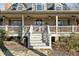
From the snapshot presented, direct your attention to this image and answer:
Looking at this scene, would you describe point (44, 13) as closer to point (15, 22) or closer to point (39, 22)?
point (39, 22)

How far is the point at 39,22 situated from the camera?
19.6 metres

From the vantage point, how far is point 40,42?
46.8ft

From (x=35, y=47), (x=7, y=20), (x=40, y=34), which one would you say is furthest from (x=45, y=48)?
(x=7, y=20)

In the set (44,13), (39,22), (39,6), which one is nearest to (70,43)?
(44,13)

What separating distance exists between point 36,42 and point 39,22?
553 cm

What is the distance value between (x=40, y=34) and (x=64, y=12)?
10.7ft

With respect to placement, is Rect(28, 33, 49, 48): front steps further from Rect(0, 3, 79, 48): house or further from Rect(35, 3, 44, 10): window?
Rect(35, 3, 44, 10): window

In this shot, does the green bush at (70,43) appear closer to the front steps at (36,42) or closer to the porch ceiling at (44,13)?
the front steps at (36,42)

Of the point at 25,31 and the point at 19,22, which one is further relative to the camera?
the point at 19,22

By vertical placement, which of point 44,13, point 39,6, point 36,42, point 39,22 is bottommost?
point 36,42

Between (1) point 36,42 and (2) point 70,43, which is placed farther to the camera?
(1) point 36,42

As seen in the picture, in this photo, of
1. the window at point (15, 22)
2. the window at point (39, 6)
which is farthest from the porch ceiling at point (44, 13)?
the window at point (15, 22)

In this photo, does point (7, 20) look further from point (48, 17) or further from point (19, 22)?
point (48, 17)

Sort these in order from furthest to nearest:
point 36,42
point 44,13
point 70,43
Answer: point 44,13, point 36,42, point 70,43
